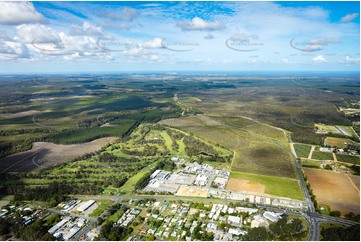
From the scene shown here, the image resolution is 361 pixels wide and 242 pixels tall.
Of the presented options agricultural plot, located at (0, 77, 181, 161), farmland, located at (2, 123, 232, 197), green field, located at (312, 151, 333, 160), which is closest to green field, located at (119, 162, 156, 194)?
farmland, located at (2, 123, 232, 197)

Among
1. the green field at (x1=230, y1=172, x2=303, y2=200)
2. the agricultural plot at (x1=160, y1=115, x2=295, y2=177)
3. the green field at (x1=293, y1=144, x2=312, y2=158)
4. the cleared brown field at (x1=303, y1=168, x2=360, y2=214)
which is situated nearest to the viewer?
the cleared brown field at (x1=303, y1=168, x2=360, y2=214)

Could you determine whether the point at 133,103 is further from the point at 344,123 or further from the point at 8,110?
the point at 344,123

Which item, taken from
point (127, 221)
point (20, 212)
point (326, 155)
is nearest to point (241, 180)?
point (127, 221)

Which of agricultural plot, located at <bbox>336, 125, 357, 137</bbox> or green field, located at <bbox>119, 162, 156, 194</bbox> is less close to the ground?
agricultural plot, located at <bbox>336, 125, 357, 137</bbox>

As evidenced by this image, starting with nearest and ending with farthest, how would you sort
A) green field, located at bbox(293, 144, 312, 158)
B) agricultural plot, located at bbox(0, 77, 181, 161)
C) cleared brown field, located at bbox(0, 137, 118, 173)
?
cleared brown field, located at bbox(0, 137, 118, 173)
green field, located at bbox(293, 144, 312, 158)
agricultural plot, located at bbox(0, 77, 181, 161)

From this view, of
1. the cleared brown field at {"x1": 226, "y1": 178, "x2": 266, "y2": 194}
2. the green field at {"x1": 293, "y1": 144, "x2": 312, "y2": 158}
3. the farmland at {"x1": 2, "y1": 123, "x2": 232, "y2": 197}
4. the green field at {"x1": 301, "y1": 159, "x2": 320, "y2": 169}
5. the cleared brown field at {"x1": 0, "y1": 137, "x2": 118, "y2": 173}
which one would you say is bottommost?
the cleared brown field at {"x1": 0, "y1": 137, "x2": 118, "y2": 173}

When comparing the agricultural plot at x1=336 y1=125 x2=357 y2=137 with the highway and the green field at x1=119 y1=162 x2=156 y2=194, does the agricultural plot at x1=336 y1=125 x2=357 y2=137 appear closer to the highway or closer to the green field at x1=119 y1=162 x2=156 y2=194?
the highway
